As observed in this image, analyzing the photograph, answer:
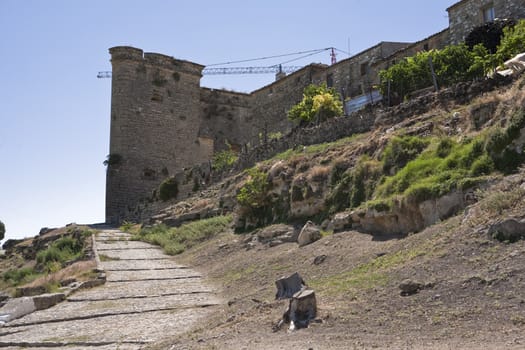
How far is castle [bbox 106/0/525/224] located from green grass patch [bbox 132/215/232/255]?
36.1 ft

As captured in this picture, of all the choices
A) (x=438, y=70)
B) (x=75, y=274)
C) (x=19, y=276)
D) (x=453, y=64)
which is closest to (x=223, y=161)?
(x=19, y=276)

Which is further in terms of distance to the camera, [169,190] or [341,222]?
[169,190]

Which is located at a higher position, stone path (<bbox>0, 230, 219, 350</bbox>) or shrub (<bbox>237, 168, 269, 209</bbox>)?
shrub (<bbox>237, 168, 269, 209</bbox>)

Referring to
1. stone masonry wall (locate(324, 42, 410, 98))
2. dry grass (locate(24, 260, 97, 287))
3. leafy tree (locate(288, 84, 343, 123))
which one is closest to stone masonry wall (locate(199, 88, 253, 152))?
stone masonry wall (locate(324, 42, 410, 98))

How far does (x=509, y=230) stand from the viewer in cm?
819

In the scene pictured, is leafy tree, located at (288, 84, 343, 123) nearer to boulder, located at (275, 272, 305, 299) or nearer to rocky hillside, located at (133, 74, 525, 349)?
rocky hillside, located at (133, 74, 525, 349)

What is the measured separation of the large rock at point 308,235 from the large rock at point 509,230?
6232mm

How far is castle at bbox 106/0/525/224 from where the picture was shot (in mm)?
35062

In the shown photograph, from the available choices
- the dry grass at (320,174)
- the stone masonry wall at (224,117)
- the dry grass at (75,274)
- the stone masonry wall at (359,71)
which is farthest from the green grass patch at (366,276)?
the stone masonry wall at (224,117)

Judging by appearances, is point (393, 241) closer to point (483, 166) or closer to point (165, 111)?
point (483, 166)

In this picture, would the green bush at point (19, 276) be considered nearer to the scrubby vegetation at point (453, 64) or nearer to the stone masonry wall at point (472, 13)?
the scrubby vegetation at point (453, 64)

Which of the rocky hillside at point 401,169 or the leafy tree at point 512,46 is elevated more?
the leafy tree at point 512,46

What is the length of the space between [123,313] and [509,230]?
752cm

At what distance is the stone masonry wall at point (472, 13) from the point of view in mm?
22814
